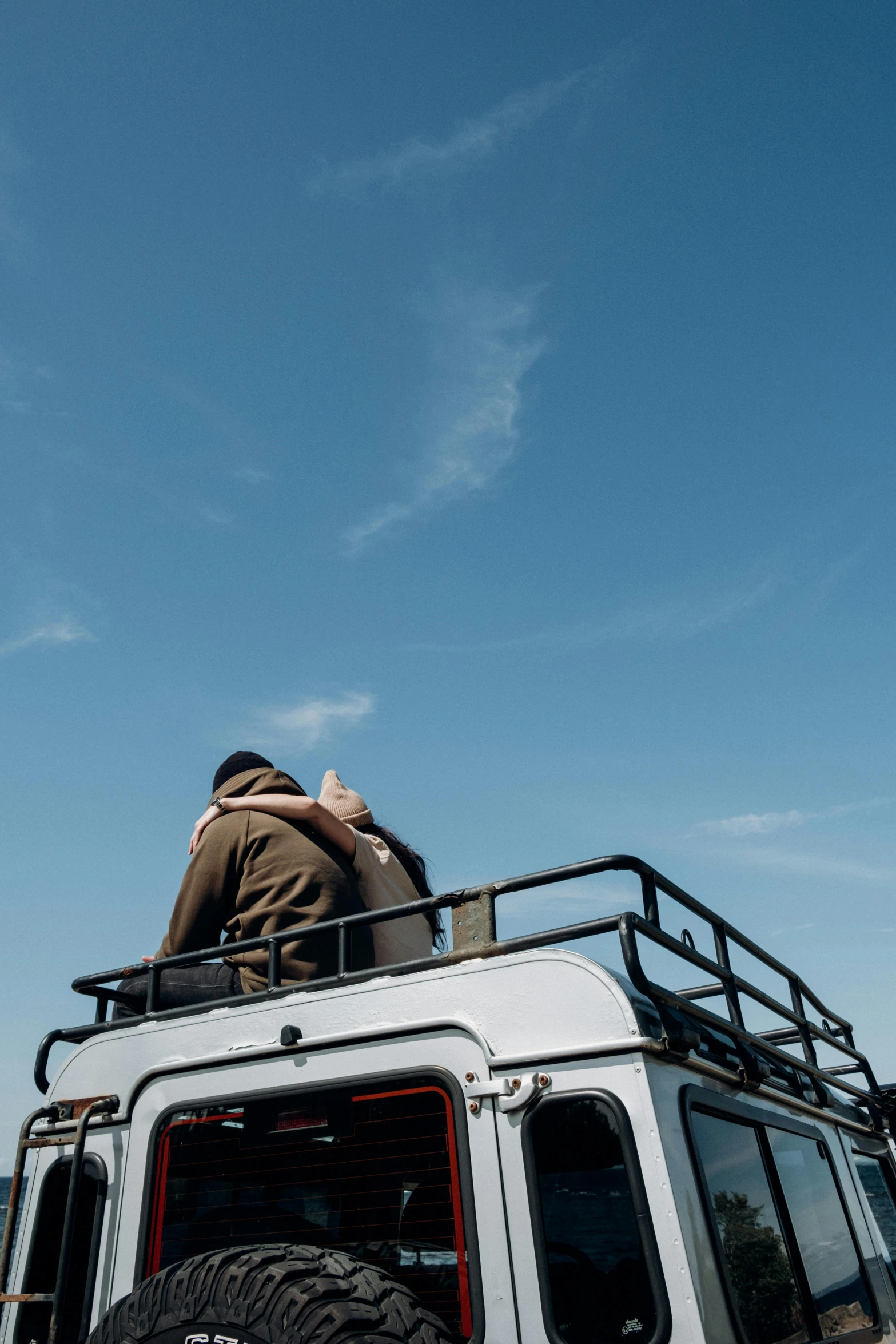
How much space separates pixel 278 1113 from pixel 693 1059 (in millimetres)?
1613

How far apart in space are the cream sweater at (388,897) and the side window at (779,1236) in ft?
6.03

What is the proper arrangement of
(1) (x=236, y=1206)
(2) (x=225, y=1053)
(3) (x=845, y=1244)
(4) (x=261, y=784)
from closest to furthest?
(1) (x=236, y=1206) < (2) (x=225, y=1053) < (3) (x=845, y=1244) < (4) (x=261, y=784)


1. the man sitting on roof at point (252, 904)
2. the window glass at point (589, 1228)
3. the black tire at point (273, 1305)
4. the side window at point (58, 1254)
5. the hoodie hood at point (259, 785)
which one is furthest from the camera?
the hoodie hood at point (259, 785)

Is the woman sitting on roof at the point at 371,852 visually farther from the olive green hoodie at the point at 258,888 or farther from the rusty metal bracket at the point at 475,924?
the rusty metal bracket at the point at 475,924

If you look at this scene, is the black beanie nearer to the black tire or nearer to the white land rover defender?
the white land rover defender

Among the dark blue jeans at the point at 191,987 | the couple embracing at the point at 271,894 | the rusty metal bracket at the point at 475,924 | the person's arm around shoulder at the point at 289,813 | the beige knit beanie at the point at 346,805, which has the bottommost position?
the rusty metal bracket at the point at 475,924

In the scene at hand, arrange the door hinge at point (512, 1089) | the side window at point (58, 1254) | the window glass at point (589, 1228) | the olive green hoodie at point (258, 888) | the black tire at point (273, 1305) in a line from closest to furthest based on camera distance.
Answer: the black tire at point (273, 1305) < the window glass at point (589, 1228) < the door hinge at point (512, 1089) < the side window at point (58, 1254) < the olive green hoodie at point (258, 888)

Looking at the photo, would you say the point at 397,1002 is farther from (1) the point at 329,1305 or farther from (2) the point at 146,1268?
(2) the point at 146,1268

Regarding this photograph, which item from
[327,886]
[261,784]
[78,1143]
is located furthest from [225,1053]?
[261,784]

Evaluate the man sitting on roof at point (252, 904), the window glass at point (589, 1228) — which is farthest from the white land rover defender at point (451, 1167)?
the man sitting on roof at point (252, 904)

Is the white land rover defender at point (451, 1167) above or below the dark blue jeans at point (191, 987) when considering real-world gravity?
below

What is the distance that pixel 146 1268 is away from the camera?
3.87m

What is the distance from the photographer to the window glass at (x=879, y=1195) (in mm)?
5324

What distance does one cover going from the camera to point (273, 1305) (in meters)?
2.98
